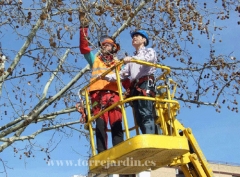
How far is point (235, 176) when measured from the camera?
36.6m

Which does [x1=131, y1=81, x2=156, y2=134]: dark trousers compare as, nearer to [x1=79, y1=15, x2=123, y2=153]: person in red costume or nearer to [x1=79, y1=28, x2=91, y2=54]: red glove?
[x1=79, y1=15, x2=123, y2=153]: person in red costume

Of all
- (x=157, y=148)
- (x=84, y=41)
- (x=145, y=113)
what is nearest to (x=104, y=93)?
(x=145, y=113)

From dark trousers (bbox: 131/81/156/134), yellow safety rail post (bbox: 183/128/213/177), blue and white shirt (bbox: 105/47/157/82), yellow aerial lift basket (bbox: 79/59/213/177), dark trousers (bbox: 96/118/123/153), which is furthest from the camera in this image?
yellow safety rail post (bbox: 183/128/213/177)

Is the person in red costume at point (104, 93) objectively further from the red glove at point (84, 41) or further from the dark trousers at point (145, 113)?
the dark trousers at point (145, 113)

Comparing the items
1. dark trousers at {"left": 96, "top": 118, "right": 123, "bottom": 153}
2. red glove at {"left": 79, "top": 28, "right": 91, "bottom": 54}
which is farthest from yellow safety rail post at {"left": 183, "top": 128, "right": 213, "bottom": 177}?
red glove at {"left": 79, "top": 28, "right": 91, "bottom": 54}

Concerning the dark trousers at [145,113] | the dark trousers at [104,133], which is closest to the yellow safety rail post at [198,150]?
the dark trousers at [145,113]

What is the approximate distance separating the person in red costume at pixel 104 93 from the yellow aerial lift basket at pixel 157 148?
0.12 metres

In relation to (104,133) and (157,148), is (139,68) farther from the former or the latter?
(157,148)

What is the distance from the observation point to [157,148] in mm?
5891

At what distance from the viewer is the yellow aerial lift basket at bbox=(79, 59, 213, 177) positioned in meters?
5.88

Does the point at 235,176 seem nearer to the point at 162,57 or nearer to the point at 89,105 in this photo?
the point at 162,57

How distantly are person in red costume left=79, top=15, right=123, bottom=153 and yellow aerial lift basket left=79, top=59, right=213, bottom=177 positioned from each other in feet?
0.39

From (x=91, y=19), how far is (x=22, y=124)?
270cm

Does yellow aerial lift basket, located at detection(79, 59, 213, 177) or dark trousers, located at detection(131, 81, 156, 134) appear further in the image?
dark trousers, located at detection(131, 81, 156, 134)
